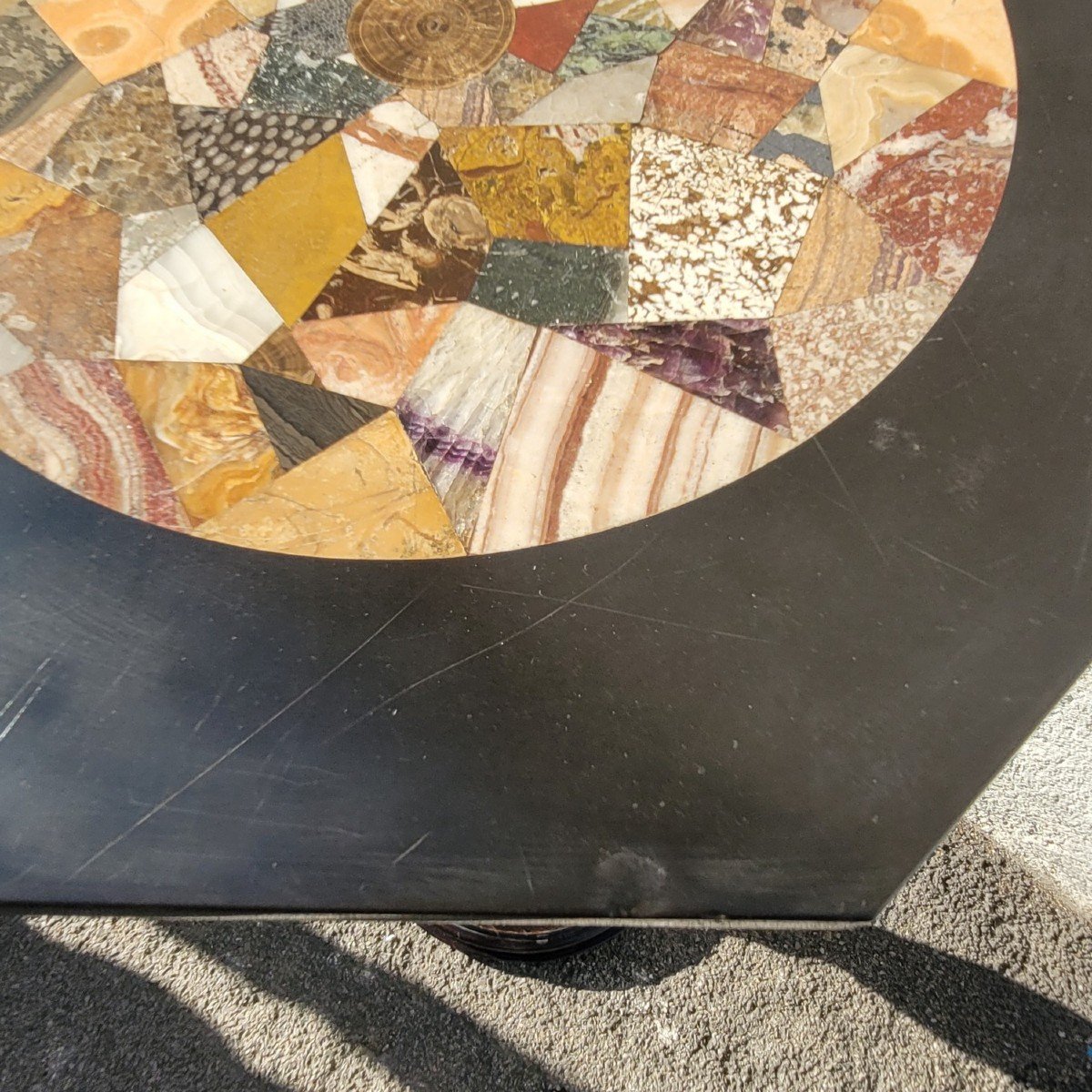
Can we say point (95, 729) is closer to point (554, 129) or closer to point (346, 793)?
point (346, 793)

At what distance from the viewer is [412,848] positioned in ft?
3.99

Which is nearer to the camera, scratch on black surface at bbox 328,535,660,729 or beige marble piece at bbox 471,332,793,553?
scratch on black surface at bbox 328,535,660,729

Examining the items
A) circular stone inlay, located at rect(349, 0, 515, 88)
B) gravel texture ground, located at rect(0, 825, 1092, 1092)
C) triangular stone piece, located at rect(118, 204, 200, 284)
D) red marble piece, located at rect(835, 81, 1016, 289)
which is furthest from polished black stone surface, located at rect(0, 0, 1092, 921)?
gravel texture ground, located at rect(0, 825, 1092, 1092)

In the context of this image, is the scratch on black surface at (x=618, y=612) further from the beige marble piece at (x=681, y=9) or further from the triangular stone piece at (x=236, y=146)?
the beige marble piece at (x=681, y=9)

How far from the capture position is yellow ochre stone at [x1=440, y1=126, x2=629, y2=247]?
1477 millimetres

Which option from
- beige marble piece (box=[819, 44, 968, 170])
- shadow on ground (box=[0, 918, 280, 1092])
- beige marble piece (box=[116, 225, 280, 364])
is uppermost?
beige marble piece (box=[819, 44, 968, 170])

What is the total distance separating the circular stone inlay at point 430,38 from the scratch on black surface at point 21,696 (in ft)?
3.81

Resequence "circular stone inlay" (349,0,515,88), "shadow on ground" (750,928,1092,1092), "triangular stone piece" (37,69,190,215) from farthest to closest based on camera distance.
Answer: "shadow on ground" (750,928,1092,1092), "circular stone inlay" (349,0,515,88), "triangular stone piece" (37,69,190,215)

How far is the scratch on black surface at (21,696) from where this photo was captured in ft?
4.26

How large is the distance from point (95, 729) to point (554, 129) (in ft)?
4.01

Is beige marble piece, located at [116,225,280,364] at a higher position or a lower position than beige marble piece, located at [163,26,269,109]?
lower

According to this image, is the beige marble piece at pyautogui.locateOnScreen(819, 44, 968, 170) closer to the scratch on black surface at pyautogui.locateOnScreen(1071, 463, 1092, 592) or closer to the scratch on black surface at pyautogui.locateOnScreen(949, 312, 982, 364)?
the scratch on black surface at pyautogui.locateOnScreen(949, 312, 982, 364)

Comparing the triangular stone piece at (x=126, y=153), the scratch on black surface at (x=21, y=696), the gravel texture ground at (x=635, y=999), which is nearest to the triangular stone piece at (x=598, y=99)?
the triangular stone piece at (x=126, y=153)

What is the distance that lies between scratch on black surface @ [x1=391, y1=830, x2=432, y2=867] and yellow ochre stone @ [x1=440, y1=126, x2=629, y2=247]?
956 mm
